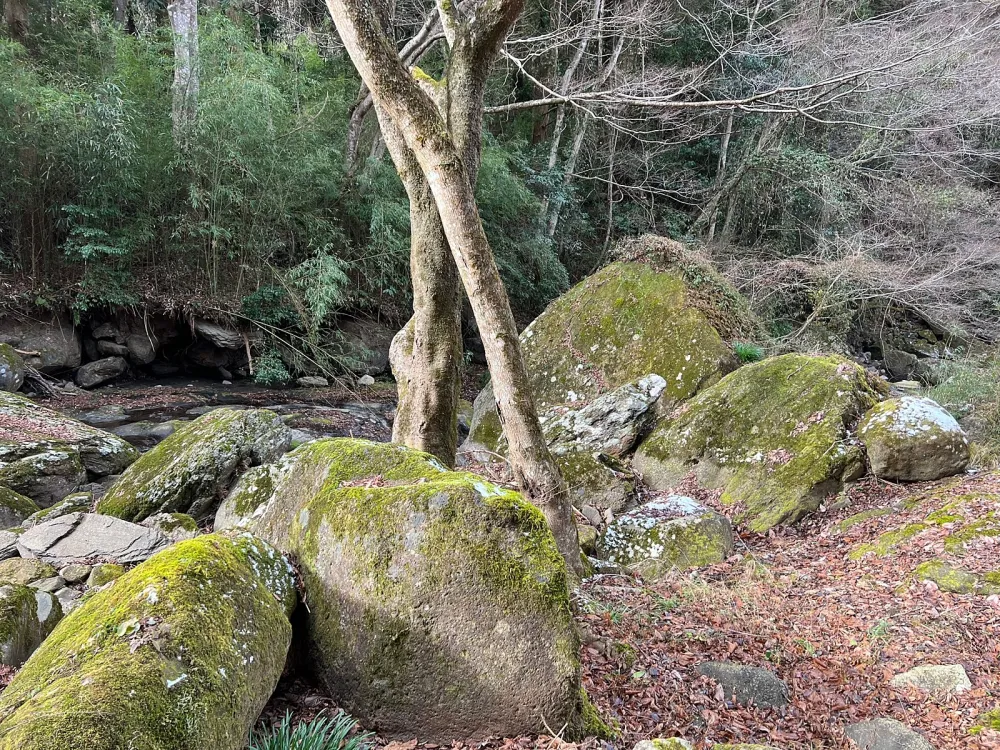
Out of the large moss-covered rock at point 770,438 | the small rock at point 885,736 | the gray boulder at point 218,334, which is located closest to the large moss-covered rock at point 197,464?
the large moss-covered rock at point 770,438

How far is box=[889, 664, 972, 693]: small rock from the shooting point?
130 inches

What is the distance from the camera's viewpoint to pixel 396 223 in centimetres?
1374

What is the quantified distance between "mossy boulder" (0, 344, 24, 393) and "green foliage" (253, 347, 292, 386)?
12.7 feet

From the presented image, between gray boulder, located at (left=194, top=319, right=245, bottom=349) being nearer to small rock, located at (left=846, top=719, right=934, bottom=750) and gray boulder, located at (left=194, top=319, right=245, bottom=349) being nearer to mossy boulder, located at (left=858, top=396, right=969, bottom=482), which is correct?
mossy boulder, located at (left=858, top=396, right=969, bottom=482)

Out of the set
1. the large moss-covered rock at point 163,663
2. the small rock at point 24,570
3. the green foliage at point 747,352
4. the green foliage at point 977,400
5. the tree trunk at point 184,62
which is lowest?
the green foliage at point 977,400

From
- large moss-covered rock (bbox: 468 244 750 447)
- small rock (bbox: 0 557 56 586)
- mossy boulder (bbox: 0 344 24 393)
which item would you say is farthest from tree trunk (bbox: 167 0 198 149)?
small rock (bbox: 0 557 56 586)

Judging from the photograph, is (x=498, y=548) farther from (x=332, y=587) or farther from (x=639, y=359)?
(x=639, y=359)

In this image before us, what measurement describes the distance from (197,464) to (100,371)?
7.38 m

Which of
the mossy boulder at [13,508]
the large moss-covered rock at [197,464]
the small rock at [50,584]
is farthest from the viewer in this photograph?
the mossy boulder at [13,508]

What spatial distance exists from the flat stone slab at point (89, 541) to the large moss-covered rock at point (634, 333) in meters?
4.98

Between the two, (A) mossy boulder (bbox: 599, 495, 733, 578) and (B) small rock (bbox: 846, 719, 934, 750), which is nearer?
(B) small rock (bbox: 846, 719, 934, 750)

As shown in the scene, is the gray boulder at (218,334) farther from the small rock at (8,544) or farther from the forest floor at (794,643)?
the forest floor at (794,643)

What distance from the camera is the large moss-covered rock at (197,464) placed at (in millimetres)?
5445

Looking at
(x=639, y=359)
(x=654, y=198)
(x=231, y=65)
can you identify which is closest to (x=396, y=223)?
(x=231, y=65)
